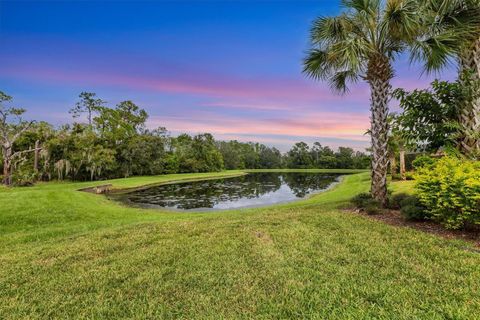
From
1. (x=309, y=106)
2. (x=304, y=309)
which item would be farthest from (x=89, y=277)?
(x=309, y=106)

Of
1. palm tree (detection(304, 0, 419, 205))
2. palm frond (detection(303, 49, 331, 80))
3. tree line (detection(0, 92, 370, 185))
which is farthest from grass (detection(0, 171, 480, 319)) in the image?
tree line (detection(0, 92, 370, 185))

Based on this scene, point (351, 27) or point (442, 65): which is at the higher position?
point (351, 27)

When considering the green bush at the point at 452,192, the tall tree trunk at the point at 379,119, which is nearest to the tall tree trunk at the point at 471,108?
the green bush at the point at 452,192

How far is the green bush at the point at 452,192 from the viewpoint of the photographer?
12.8 feet

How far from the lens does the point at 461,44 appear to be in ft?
18.5

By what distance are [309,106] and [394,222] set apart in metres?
14.8

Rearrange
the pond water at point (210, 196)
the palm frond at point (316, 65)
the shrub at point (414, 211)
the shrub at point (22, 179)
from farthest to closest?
the shrub at point (22, 179) → the pond water at point (210, 196) → the palm frond at point (316, 65) → the shrub at point (414, 211)

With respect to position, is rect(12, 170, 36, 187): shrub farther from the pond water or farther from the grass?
the grass

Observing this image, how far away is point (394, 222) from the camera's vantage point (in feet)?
17.2

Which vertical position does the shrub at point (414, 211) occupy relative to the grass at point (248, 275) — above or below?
above

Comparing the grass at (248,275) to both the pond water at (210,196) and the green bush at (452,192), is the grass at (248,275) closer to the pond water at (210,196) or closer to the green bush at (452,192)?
the green bush at (452,192)

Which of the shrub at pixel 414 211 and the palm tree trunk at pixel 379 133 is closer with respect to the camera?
the shrub at pixel 414 211

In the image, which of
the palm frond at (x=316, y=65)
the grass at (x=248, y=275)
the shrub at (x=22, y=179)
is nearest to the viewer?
the grass at (x=248, y=275)

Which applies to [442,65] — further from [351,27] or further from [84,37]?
[84,37]
